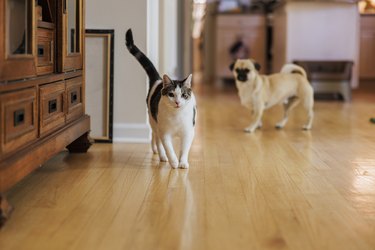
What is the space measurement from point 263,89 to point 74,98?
156 centimetres

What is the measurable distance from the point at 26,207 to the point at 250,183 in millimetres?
840

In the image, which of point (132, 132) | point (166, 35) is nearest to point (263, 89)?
point (166, 35)

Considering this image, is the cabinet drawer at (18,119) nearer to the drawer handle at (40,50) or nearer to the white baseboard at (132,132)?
the drawer handle at (40,50)

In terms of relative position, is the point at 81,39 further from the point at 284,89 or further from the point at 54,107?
the point at 284,89

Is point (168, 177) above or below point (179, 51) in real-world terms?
below

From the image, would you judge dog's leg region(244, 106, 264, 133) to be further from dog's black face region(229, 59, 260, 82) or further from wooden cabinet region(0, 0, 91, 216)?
wooden cabinet region(0, 0, 91, 216)

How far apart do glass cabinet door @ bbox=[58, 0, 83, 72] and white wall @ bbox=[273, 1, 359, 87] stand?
4.10m

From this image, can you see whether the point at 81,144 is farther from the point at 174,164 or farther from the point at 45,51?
the point at 45,51

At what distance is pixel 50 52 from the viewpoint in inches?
88.4

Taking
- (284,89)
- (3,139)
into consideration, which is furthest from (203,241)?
(284,89)

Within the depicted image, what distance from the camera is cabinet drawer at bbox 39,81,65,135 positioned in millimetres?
2047

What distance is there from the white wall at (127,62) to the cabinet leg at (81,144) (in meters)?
0.43

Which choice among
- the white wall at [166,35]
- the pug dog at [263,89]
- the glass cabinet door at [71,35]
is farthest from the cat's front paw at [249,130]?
the glass cabinet door at [71,35]

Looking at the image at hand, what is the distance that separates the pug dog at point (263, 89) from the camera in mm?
3707
